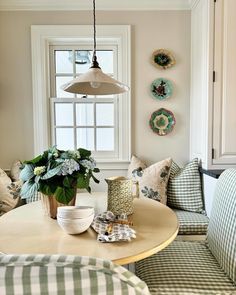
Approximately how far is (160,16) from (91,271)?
8.76 feet

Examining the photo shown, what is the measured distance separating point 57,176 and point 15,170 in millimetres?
1501

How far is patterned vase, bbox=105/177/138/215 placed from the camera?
1306mm

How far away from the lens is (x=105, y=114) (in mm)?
2734

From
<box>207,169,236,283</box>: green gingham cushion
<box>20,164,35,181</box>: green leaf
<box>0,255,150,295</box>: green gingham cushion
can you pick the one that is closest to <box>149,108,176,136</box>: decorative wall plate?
<box>207,169,236,283</box>: green gingham cushion

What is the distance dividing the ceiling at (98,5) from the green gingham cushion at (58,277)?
8.63 feet

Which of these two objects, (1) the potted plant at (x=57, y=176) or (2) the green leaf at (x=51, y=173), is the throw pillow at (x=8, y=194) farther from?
(2) the green leaf at (x=51, y=173)

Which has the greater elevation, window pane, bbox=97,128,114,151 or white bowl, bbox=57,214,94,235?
window pane, bbox=97,128,114,151

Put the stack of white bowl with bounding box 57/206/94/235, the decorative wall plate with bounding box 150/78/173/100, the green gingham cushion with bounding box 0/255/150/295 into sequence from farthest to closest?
the decorative wall plate with bounding box 150/78/173/100 < the stack of white bowl with bounding box 57/206/94/235 < the green gingham cushion with bounding box 0/255/150/295

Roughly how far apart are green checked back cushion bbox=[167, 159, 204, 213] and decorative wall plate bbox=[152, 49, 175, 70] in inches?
39.4

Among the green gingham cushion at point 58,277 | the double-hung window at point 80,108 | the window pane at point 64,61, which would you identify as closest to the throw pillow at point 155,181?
the double-hung window at point 80,108

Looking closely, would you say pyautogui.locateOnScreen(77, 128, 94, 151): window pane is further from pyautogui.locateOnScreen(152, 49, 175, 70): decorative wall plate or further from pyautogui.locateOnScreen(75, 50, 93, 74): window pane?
pyautogui.locateOnScreen(152, 49, 175, 70): decorative wall plate

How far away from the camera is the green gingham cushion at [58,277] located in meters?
0.42

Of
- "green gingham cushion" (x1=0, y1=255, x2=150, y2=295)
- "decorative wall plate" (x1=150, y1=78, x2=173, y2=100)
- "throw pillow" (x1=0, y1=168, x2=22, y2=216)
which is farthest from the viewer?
"decorative wall plate" (x1=150, y1=78, x2=173, y2=100)

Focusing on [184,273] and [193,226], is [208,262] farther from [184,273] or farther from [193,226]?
[193,226]
